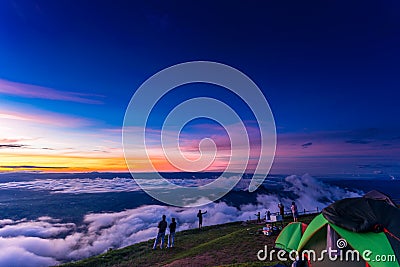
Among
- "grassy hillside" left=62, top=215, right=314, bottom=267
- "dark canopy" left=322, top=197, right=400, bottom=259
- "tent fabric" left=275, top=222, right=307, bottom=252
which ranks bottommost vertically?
"grassy hillside" left=62, top=215, right=314, bottom=267

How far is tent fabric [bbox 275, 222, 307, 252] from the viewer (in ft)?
29.1

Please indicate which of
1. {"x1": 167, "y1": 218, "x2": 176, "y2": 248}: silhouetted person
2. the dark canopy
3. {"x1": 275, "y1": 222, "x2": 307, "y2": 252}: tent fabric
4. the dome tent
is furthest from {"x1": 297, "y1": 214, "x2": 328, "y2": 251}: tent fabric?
{"x1": 167, "y1": 218, "x2": 176, "y2": 248}: silhouetted person

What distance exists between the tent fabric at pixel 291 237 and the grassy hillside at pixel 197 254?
86.6 inches

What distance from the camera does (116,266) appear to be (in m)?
14.8

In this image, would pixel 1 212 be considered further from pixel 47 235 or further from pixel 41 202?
pixel 47 235

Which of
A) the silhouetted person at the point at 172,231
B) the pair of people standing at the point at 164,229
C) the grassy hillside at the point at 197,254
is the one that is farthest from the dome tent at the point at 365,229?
the silhouetted person at the point at 172,231

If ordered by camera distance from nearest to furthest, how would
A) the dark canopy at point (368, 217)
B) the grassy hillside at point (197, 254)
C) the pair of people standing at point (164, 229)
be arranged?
the dark canopy at point (368, 217)
the grassy hillside at point (197, 254)
the pair of people standing at point (164, 229)

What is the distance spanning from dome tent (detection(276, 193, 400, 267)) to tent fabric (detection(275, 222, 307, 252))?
151 centimetres

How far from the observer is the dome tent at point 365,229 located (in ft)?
20.3

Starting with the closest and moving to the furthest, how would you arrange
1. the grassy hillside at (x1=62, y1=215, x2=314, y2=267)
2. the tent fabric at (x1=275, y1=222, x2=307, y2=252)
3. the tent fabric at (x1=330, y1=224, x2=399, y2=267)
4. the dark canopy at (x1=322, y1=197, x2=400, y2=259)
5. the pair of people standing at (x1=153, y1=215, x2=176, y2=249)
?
1. the tent fabric at (x1=330, y1=224, x2=399, y2=267)
2. the dark canopy at (x1=322, y1=197, x2=400, y2=259)
3. the tent fabric at (x1=275, y1=222, x2=307, y2=252)
4. the grassy hillside at (x1=62, y1=215, x2=314, y2=267)
5. the pair of people standing at (x1=153, y1=215, x2=176, y2=249)

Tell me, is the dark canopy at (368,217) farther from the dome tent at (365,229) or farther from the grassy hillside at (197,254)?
the grassy hillside at (197,254)

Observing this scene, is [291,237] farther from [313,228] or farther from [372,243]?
[372,243]

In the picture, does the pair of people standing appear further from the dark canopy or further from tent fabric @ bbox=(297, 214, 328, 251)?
the dark canopy

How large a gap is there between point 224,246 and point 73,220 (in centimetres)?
13696
